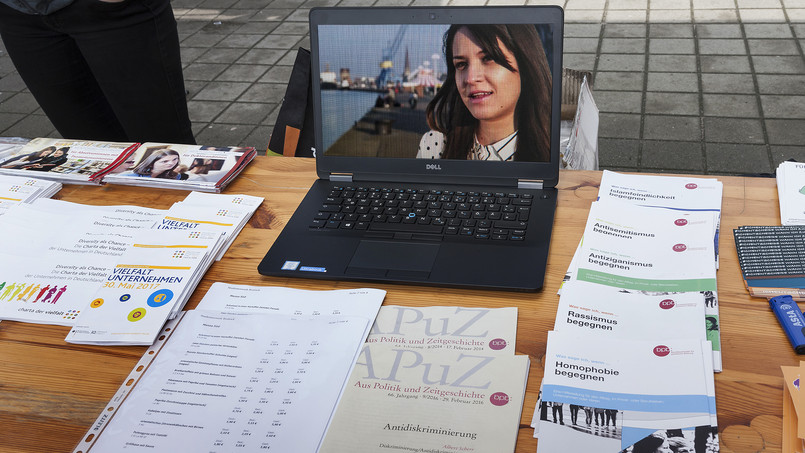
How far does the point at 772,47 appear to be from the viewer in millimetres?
3186

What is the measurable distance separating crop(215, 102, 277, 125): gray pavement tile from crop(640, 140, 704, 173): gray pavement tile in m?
1.71

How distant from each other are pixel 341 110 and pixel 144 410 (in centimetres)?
56

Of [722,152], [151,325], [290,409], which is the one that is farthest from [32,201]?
[722,152]

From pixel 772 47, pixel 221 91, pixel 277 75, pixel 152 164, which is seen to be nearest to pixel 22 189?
pixel 152 164

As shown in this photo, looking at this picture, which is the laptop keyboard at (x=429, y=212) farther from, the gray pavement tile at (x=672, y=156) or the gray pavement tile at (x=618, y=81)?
the gray pavement tile at (x=618, y=81)

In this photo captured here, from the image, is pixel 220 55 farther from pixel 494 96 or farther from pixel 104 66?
pixel 494 96

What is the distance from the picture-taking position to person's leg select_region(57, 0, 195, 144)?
4.86ft

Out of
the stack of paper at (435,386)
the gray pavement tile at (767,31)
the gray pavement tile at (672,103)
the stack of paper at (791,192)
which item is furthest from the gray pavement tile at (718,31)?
the stack of paper at (435,386)

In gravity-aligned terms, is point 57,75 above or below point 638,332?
above

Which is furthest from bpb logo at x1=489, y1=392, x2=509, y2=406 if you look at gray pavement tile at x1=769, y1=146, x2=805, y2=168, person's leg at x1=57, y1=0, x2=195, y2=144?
gray pavement tile at x1=769, y1=146, x2=805, y2=168

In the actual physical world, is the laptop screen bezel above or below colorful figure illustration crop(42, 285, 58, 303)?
above

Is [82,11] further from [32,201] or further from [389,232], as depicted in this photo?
[389,232]

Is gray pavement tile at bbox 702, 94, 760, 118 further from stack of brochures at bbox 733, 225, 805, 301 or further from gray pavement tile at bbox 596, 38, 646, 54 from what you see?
stack of brochures at bbox 733, 225, 805, 301

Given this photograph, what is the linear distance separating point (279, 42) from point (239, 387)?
337 centimetres
